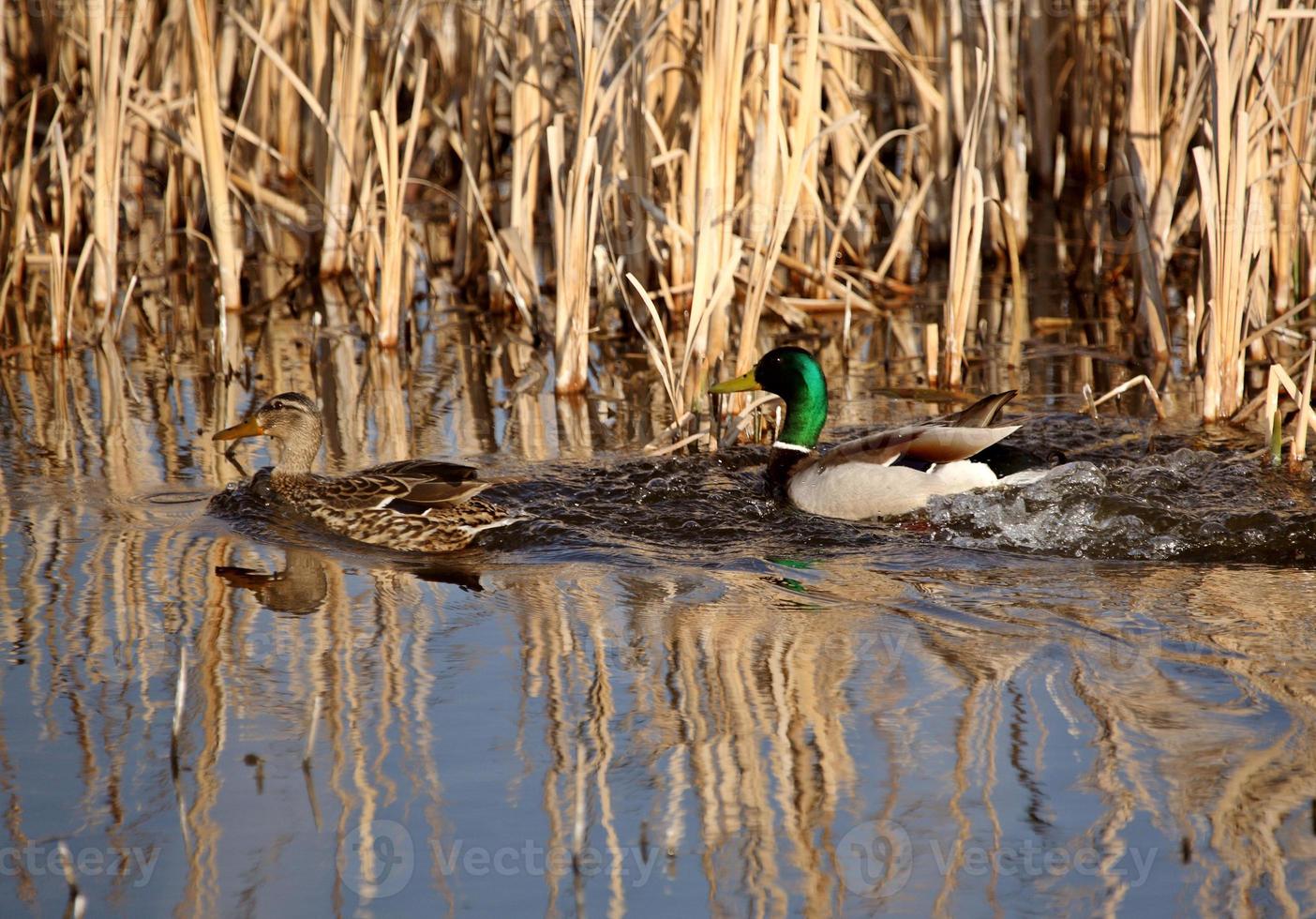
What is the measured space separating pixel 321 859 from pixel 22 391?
517cm

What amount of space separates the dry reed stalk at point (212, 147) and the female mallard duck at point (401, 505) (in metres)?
2.92

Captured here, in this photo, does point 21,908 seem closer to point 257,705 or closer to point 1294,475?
point 257,705

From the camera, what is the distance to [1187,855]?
3.16 metres

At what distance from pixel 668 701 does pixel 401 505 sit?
1996 mm

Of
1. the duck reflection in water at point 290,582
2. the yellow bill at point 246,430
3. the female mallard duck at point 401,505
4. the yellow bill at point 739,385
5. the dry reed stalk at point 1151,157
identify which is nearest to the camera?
the duck reflection in water at point 290,582

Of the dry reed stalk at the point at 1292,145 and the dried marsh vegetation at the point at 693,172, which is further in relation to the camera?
the dried marsh vegetation at the point at 693,172

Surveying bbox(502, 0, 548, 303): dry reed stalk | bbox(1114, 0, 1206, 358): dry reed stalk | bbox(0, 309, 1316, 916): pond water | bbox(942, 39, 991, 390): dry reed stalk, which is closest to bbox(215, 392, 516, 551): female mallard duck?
bbox(0, 309, 1316, 916): pond water

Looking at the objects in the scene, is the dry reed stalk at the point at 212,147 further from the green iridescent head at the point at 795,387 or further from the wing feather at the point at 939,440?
the wing feather at the point at 939,440

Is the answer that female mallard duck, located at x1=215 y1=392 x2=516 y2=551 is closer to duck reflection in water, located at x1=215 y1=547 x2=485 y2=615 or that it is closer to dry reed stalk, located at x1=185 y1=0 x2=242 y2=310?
duck reflection in water, located at x1=215 y1=547 x2=485 y2=615

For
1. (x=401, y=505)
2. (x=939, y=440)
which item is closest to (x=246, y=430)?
(x=401, y=505)

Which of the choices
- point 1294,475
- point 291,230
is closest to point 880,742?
point 1294,475

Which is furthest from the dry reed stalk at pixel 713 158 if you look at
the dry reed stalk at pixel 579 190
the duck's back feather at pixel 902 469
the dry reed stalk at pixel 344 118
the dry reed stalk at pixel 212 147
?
the dry reed stalk at pixel 212 147

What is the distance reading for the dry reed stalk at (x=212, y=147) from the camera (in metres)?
7.93

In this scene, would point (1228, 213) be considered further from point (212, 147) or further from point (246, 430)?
point (212, 147)
